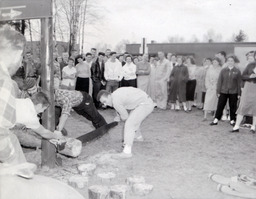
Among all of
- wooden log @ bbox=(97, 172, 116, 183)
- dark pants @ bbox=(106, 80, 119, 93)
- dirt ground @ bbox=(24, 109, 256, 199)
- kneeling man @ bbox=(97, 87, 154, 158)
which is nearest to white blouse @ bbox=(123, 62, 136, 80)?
dark pants @ bbox=(106, 80, 119, 93)

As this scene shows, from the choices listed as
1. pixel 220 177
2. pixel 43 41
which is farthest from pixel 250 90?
pixel 43 41

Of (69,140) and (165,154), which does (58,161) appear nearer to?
(69,140)

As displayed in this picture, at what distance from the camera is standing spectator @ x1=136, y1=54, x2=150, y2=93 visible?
11148mm

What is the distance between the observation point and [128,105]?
5785 millimetres

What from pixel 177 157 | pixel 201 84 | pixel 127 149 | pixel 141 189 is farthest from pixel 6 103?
pixel 201 84

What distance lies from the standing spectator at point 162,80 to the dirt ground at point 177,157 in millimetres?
2427

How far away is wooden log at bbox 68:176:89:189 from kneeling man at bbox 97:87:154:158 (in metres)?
1.26

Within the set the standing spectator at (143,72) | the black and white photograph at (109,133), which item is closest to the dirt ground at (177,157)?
the black and white photograph at (109,133)

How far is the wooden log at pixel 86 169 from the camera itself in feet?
15.6

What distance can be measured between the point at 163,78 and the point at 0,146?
9.20m

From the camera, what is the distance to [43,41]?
461 cm

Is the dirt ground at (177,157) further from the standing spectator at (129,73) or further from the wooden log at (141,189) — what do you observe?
the standing spectator at (129,73)

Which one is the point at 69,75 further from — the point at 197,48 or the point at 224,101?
the point at 197,48

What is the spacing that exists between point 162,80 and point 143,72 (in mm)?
667
